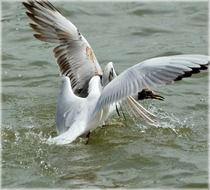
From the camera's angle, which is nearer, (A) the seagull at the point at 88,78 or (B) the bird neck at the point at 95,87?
(A) the seagull at the point at 88,78

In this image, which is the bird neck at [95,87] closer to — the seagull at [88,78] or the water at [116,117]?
the seagull at [88,78]

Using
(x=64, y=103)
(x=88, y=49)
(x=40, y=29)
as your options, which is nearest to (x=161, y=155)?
(x=64, y=103)

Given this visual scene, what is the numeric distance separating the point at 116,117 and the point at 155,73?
1662 millimetres

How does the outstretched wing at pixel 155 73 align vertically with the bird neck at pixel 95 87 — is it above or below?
above

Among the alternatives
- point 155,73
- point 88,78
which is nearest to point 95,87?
point 88,78

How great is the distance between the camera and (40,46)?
34.9ft

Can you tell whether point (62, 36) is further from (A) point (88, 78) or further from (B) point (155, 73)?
(B) point (155, 73)

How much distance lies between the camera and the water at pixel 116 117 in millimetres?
6273

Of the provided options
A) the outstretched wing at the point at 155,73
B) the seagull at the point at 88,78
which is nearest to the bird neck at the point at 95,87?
the seagull at the point at 88,78

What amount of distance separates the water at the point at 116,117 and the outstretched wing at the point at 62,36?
59cm

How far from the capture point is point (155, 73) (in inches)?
255

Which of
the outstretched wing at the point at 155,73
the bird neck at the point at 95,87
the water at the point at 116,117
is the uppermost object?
the outstretched wing at the point at 155,73

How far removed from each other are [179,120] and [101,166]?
167 cm

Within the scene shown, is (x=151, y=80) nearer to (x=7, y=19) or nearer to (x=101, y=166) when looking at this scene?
(x=101, y=166)
